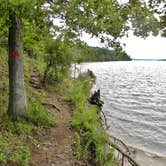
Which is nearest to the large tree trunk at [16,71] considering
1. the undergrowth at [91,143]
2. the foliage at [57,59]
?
the undergrowth at [91,143]

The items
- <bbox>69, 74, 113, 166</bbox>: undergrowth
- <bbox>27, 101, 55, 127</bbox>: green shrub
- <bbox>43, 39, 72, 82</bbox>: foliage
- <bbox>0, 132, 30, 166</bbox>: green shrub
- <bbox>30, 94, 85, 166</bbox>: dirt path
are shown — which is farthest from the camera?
<bbox>43, 39, 72, 82</bbox>: foliage

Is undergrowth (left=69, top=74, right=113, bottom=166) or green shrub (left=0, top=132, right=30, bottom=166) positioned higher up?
green shrub (left=0, top=132, right=30, bottom=166)

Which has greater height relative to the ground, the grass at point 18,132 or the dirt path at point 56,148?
the grass at point 18,132

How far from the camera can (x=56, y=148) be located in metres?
7.21

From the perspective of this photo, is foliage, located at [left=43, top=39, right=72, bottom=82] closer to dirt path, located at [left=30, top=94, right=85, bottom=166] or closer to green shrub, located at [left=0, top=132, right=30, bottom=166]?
dirt path, located at [left=30, top=94, right=85, bottom=166]

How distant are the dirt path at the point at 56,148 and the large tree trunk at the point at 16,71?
1102 millimetres

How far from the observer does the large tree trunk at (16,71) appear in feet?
24.0

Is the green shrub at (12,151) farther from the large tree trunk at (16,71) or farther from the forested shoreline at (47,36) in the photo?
the large tree trunk at (16,71)

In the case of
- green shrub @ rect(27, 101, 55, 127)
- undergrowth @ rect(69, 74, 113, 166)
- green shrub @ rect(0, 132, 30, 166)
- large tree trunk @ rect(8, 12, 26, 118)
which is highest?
large tree trunk @ rect(8, 12, 26, 118)

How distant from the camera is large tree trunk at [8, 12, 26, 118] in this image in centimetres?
732

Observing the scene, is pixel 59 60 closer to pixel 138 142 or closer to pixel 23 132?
pixel 138 142

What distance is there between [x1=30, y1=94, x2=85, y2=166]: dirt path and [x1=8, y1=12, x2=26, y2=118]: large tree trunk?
1102 mm

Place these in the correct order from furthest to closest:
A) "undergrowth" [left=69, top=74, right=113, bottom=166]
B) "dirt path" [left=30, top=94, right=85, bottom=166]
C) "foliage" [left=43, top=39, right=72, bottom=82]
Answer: "foliage" [left=43, top=39, right=72, bottom=82], "undergrowth" [left=69, top=74, right=113, bottom=166], "dirt path" [left=30, top=94, right=85, bottom=166]

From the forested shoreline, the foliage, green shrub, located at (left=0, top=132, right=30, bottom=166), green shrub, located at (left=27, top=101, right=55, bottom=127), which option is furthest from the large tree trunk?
the foliage
